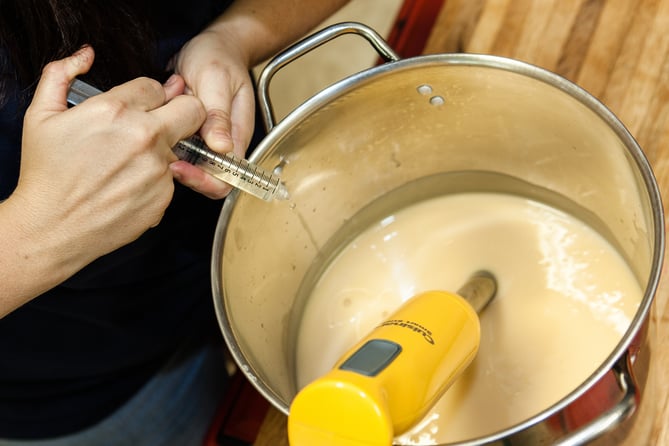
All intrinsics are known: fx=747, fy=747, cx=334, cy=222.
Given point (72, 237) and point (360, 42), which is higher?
point (72, 237)

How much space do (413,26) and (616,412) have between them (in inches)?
24.9

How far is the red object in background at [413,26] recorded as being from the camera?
954 millimetres

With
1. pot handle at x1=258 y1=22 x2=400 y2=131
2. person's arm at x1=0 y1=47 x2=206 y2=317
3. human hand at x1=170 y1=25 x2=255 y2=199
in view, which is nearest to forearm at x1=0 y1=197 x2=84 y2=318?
person's arm at x1=0 y1=47 x2=206 y2=317

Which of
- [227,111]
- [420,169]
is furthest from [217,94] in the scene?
[420,169]

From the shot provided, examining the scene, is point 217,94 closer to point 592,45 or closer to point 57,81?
point 57,81

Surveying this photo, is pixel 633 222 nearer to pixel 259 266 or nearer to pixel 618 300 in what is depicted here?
pixel 618 300

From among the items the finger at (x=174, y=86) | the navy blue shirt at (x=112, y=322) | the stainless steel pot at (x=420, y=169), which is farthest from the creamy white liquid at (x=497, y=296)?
the finger at (x=174, y=86)

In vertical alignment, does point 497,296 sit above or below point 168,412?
above

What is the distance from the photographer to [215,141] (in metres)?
0.56

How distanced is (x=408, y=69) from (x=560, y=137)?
165mm

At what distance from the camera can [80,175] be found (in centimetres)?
51

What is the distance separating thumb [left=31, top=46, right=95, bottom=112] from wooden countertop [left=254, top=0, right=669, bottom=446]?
0.38 metres

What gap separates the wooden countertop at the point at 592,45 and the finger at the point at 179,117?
1.08 ft

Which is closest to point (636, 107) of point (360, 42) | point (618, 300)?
point (618, 300)
